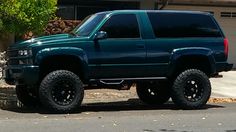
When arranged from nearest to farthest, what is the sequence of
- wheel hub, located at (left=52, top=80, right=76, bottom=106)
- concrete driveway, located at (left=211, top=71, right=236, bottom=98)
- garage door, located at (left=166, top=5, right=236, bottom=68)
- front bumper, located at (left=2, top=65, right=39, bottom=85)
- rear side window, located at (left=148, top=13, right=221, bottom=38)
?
front bumper, located at (left=2, top=65, right=39, bottom=85)
wheel hub, located at (left=52, top=80, right=76, bottom=106)
rear side window, located at (left=148, top=13, right=221, bottom=38)
concrete driveway, located at (left=211, top=71, right=236, bottom=98)
garage door, located at (left=166, top=5, right=236, bottom=68)

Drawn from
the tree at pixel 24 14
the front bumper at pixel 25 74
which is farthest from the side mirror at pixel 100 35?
the tree at pixel 24 14

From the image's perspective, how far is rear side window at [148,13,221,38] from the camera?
43.6 feet

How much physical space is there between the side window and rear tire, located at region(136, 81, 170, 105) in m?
1.68

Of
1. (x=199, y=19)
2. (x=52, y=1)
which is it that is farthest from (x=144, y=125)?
(x=52, y=1)

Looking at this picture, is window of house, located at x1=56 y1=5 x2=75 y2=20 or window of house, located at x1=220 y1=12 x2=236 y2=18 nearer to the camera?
window of house, located at x1=56 y1=5 x2=75 y2=20

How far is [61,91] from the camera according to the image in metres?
12.4

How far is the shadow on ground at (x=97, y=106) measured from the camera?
13.2 meters

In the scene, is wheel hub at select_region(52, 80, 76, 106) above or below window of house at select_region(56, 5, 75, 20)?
below

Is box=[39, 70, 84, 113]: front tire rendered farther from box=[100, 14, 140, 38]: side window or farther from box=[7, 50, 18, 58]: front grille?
box=[100, 14, 140, 38]: side window

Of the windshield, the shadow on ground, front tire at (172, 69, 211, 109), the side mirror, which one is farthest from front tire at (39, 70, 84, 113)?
front tire at (172, 69, 211, 109)

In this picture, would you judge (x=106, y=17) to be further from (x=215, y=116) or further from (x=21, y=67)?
(x=215, y=116)

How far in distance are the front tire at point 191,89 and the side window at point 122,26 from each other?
1.35 m

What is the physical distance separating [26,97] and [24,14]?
2040mm

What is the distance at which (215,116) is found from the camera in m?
12.2
